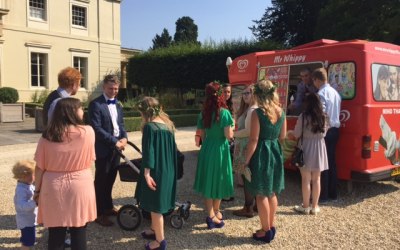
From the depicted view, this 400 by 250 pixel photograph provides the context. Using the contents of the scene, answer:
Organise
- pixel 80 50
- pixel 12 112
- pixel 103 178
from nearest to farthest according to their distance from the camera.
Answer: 1. pixel 103 178
2. pixel 12 112
3. pixel 80 50

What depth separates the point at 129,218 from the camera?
16.1 feet

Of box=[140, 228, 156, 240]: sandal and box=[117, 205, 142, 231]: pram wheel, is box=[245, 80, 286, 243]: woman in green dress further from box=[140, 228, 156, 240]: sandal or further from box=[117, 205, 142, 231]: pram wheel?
box=[117, 205, 142, 231]: pram wheel

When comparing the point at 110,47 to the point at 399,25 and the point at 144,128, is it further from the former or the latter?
the point at 144,128

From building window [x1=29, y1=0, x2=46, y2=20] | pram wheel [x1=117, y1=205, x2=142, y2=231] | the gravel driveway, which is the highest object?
building window [x1=29, y1=0, x2=46, y2=20]

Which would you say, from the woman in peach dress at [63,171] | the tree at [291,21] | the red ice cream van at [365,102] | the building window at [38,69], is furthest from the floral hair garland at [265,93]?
the tree at [291,21]

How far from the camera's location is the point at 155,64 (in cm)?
2858

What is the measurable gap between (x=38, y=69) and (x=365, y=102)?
23976 millimetres

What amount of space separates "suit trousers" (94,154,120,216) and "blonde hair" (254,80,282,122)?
6.64 feet

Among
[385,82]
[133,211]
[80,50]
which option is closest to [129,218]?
[133,211]

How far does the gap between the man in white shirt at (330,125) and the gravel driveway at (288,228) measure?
24cm

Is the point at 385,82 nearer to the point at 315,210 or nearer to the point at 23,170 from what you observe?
the point at 315,210

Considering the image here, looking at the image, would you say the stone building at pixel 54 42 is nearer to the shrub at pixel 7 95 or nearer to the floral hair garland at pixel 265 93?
the shrub at pixel 7 95

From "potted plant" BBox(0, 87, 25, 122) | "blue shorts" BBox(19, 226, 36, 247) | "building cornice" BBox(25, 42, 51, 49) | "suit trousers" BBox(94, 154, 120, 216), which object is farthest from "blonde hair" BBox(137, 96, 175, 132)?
"building cornice" BBox(25, 42, 51, 49)

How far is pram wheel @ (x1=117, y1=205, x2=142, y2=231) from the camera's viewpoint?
192 inches
